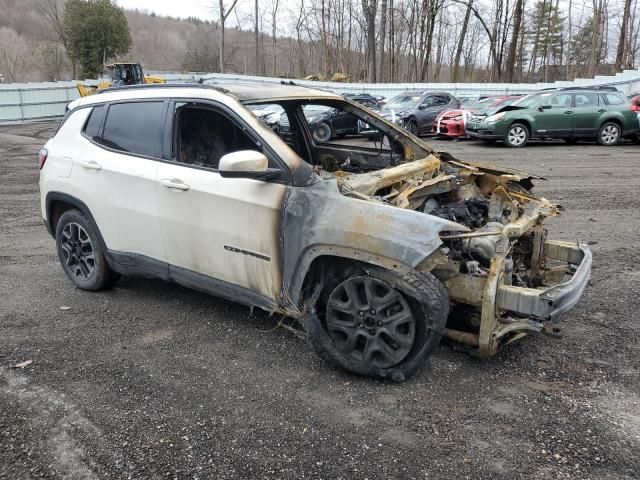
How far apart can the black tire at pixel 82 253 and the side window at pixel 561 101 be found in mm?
14127

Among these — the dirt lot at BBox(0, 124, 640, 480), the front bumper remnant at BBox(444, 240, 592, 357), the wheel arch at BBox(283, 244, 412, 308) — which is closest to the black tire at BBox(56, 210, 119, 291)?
the dirt lot at BBox(0, 124, 640, 480)

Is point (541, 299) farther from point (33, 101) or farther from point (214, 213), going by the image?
point (33, 101)

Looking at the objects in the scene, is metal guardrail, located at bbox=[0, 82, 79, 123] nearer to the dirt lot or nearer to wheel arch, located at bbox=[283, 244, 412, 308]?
the dirt lot

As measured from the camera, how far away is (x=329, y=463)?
8.86 ft

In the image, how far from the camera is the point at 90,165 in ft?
14.7

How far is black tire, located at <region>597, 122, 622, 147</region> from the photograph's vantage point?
613 inches

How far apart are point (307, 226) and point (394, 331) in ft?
2.70

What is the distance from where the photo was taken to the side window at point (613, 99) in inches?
611

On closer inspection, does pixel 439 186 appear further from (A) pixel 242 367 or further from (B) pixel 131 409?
(B) pixel 131 409

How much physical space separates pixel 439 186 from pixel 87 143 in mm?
2944

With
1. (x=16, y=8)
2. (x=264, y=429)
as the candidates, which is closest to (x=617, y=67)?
(x=264, y=429)

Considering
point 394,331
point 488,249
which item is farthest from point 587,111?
point 394,331

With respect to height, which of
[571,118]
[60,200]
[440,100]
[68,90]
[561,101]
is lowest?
[60,200]

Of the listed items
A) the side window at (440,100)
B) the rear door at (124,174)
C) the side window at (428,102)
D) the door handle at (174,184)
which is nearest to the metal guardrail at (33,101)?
the side window at (428,102)
